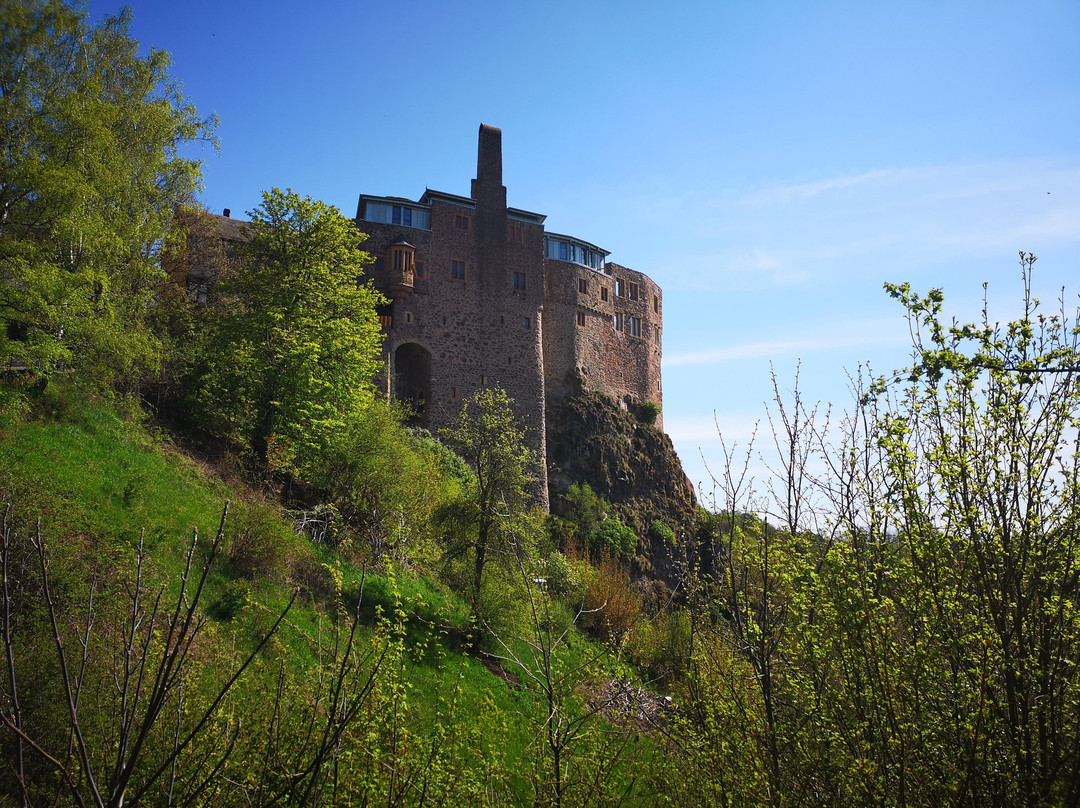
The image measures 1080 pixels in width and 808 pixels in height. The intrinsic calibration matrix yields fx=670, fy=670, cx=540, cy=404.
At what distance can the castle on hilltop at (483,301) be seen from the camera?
3653 cm

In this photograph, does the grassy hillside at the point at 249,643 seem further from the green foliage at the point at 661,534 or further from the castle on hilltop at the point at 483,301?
the green foliage at the point at 661,534

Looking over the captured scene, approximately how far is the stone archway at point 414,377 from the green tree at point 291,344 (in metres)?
11.5

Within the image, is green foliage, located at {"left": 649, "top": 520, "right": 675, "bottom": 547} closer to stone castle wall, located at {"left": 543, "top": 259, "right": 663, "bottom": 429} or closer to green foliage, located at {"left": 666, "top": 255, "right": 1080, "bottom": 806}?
stone castle wall, located at {"left": 543, "top": 259, "right": 663, "bottom": 429}

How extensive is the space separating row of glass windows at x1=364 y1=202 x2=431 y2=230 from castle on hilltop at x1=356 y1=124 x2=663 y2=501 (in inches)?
2.2

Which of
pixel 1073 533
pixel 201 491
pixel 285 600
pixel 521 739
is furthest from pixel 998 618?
pixel 201 491

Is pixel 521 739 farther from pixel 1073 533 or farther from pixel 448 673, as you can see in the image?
pixel 1073 533

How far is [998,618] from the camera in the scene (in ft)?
14.2

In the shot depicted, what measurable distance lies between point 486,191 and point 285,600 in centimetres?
3089

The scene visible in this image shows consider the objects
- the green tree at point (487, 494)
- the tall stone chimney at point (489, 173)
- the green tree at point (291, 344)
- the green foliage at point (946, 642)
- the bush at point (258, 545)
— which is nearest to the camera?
the green foliage at point (946, 642)

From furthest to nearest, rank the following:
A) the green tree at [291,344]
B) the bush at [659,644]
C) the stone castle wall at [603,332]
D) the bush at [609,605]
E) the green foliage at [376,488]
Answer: the stone castle wall at [603,332] → the bush at [609,605] → the green tree at [291,344] → the green foliage at [376,488] → the bush at [659,644]

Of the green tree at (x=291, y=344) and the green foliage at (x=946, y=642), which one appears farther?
the green tree at (x=291, y=344)

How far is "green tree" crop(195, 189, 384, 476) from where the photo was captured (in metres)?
20.7

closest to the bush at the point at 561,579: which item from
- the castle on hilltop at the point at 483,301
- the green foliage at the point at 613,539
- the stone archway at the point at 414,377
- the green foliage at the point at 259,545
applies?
the green foliage at the point at 259,545

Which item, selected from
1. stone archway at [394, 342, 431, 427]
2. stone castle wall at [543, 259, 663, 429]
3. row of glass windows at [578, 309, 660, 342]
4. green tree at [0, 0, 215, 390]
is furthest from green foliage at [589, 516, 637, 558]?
green tree at [0, 0, 215, 390]
